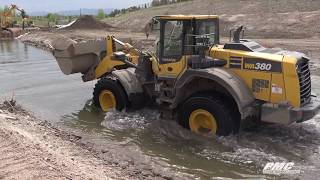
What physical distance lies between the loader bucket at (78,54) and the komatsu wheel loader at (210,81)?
51.0 inches

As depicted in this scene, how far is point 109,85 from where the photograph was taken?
488 inches

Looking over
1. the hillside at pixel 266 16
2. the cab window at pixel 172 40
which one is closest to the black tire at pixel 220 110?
the cab window at pixel 172 40

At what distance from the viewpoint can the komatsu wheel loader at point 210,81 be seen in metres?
9.47

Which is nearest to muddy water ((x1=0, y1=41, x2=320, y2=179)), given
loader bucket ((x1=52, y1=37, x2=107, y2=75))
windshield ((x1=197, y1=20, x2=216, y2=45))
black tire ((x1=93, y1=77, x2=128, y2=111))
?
black tire ((x1=93, y1=77, x2=128, y2=111))

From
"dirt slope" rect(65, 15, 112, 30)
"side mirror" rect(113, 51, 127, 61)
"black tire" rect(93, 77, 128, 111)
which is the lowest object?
"black tire" rect(93, 77, 128, 111)

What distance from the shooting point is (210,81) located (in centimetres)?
1024

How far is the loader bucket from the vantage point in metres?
13.2

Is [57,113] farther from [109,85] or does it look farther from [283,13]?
[283,13]

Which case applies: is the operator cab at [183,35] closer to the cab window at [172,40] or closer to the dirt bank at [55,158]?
the cab window at [172,40]

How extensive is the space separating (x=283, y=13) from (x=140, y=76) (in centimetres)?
2150

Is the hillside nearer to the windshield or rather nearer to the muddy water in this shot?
the muddy water

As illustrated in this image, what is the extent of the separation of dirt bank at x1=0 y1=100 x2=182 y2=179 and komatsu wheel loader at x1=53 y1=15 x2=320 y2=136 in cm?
179

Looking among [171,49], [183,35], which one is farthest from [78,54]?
[183,35]

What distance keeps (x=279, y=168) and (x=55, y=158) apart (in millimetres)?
3632
